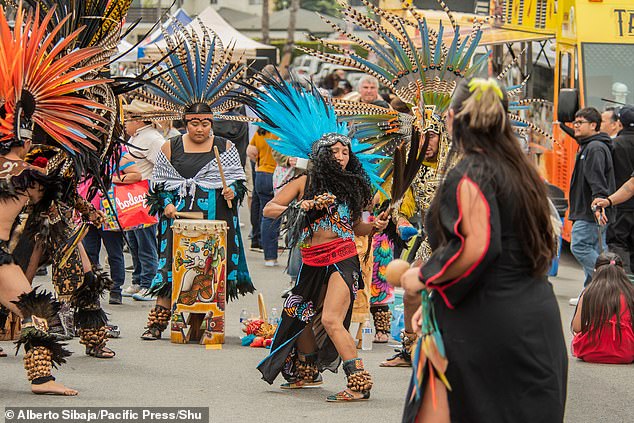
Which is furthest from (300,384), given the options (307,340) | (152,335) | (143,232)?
(143,232)

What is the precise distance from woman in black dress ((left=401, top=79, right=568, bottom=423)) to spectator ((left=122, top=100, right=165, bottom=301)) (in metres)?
6.93

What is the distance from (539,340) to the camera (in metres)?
4.66

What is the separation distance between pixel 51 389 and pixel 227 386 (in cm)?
125

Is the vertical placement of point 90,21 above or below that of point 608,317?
above

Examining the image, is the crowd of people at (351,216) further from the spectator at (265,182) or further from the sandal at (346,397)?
the spectator at (265,182)

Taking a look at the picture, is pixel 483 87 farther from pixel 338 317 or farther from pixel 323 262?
pixel 323 262

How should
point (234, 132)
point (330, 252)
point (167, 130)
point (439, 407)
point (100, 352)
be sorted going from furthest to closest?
point (234, 132) < point (167, 130) < point (100, 352) < point (330, 252) < point (439, 407)

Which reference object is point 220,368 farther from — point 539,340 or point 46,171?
point 539,340

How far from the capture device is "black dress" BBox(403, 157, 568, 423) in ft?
15.1

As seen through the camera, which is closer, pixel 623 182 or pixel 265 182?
pixel 623 182

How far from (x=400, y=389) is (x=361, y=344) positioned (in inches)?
67.4

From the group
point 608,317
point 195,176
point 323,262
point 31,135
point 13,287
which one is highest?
point 31,135

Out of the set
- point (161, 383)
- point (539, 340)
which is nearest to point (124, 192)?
point (161, 383)

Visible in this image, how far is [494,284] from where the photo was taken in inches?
182
